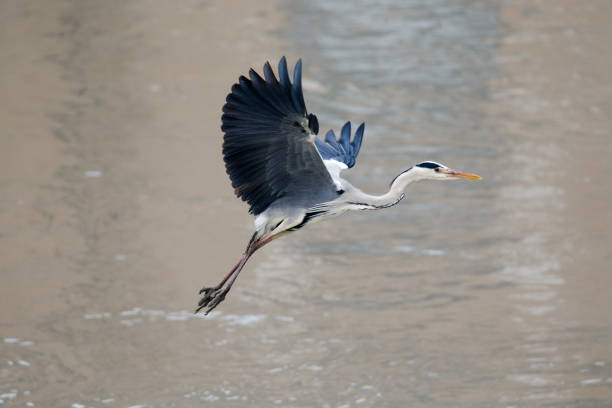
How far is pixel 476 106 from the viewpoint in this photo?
14.0 metres

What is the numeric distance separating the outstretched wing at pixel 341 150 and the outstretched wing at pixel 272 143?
1.57ft

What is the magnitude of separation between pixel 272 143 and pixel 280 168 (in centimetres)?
28

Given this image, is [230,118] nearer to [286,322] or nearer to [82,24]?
[286,322]

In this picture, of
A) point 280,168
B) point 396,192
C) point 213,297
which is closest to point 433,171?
point 396,192

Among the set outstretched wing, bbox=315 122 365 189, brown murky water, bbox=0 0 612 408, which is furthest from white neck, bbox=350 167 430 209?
brown murky water, bbox=0 0 612 408

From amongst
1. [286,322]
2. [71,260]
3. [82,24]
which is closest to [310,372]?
[286,322]

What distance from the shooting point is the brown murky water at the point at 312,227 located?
8344mm

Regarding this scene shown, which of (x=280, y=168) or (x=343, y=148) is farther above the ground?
(x=280, y=168)

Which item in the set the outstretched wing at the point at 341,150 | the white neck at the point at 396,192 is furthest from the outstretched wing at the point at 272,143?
the outstretched wing at the point at 341,150

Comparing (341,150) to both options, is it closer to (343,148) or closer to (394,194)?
(343,148)

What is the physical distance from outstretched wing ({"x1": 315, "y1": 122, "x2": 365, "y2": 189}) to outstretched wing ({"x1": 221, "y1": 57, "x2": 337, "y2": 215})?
0.48 m

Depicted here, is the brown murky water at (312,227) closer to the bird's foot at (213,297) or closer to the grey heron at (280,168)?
the bird's foot at (213,297)

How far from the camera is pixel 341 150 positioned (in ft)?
23.0

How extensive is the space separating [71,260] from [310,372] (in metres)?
2.83
